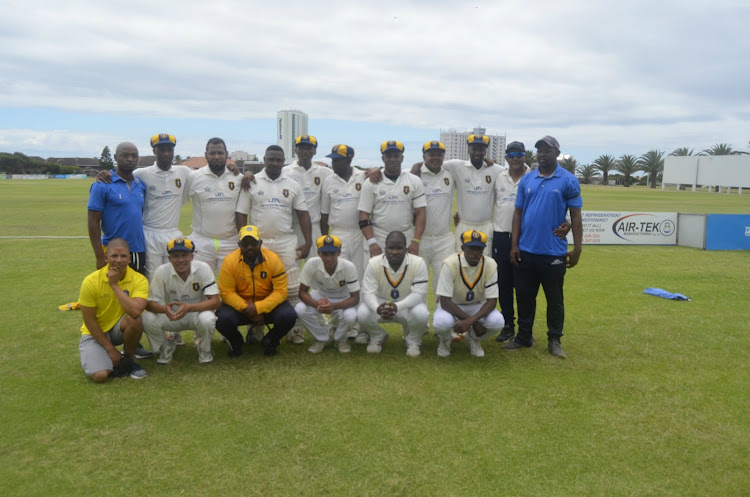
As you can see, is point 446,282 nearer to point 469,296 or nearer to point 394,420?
point 469,296

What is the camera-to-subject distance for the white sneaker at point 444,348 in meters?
5.66

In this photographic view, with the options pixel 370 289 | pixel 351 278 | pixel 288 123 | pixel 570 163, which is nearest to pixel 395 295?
pixel 370 289

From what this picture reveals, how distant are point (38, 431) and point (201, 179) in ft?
10.5

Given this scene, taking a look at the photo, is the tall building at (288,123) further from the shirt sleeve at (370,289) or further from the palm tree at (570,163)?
the shirt sleeve at (370,289)

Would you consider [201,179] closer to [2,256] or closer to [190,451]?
[190,451]

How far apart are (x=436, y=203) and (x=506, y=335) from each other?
1.79 meters

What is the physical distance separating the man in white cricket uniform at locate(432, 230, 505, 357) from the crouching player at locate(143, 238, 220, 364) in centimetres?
234

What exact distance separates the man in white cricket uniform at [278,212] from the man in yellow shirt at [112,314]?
1.57 m

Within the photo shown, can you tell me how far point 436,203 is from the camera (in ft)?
21.2

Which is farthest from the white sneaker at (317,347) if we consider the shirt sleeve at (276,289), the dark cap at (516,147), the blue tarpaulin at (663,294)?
the blue tarpaulin at (663,294)

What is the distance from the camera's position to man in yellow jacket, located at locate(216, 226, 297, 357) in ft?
18.1

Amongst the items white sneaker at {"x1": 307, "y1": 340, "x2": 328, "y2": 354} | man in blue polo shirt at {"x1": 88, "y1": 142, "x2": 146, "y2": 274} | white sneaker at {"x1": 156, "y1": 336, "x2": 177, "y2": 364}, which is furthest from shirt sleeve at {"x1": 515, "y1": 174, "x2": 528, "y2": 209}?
man in blue polo shirt at {"x1": 88, "y1": 142, "x2": 146, "y2": 274}

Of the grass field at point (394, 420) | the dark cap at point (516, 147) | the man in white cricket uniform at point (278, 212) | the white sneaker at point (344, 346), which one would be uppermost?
the dark cap at point (516, 147)

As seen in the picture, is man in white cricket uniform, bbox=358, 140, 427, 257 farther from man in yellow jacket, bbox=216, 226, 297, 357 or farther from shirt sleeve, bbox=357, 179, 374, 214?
man in yellow jacket, bbox=216, 226, 297, 357
